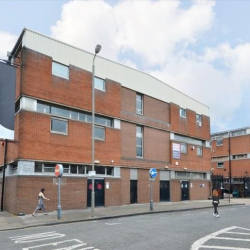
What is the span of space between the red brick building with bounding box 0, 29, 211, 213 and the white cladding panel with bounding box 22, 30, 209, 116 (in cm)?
7

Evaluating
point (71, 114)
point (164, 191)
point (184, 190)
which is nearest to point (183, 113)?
point (184, 190)

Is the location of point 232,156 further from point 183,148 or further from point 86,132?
point 86,132

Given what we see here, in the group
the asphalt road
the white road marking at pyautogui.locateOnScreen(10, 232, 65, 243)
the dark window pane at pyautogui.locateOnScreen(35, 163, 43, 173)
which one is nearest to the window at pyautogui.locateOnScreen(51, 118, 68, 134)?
the dark window pane at pyautogui.locateOnScreen(35, 163, 43, 173)

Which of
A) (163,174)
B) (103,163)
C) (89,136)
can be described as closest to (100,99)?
(89,136)

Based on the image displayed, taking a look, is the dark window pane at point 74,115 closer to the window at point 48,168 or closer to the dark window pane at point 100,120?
the dark window pane at point 100,120

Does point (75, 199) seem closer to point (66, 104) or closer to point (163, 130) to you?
point (66, 104)

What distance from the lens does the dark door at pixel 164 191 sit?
1166 inches

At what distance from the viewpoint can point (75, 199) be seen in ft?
70.9

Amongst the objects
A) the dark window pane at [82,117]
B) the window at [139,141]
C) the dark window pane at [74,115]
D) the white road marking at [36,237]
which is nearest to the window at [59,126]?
the dark window pane at [74,115]

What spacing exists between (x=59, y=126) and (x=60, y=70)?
392 cm

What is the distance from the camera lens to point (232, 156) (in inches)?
2112

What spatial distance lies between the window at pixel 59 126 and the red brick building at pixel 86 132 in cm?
7

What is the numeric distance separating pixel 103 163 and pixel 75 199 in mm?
3622

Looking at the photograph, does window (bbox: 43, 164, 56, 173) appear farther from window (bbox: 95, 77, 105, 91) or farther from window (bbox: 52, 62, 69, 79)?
window (bbox: 95, 77, 105, 91)
